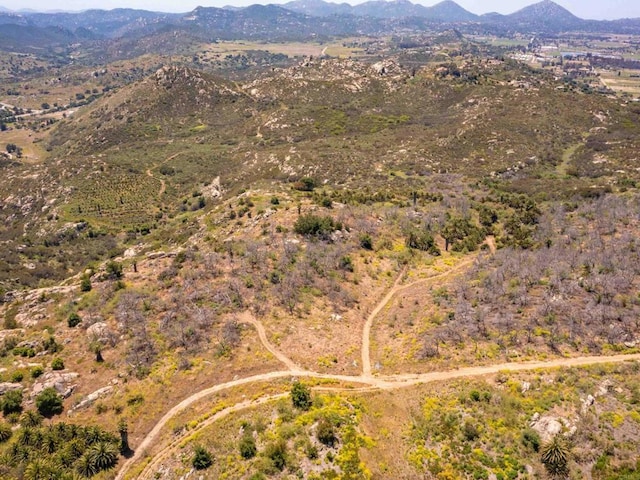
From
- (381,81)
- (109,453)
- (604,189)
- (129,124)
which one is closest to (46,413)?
(109,453)

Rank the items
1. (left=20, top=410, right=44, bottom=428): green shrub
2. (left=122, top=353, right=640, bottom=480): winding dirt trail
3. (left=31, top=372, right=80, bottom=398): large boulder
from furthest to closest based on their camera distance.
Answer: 1. (left=31, top=372, right=80, bottom=398): large boulder
2. (left=122, top=353, right=640, bottom=480): winding dirt trail
3. (left=20, top=410, right=44, bottom=428): green shrub

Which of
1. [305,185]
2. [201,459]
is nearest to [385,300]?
[201,459]

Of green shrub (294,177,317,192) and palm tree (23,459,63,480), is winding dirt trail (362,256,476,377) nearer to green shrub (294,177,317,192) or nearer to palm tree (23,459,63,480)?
palm tree (23,459,63,480)

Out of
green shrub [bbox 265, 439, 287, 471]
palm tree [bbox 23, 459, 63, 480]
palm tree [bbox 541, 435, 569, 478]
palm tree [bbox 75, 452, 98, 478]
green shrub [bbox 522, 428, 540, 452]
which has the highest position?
palm tree [bbox 541, 435, 569, 478]

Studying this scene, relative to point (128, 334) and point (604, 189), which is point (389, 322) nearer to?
point (128, 334)

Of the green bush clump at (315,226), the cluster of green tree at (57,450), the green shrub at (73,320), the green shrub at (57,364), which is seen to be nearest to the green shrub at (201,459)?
the cluster of green tree at (57,450)

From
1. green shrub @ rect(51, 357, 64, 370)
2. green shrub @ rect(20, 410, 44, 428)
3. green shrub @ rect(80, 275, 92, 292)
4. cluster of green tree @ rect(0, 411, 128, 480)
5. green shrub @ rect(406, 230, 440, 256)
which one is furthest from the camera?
green shrub @ rect(406, 230, 440, 256)

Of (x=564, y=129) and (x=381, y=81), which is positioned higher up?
(x=381, y=81)

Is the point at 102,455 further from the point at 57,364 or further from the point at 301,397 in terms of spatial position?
the point at 301,397

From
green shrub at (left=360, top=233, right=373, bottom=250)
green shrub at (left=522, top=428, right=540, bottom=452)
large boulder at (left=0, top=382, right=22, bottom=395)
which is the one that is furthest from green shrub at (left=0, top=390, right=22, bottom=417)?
green shrub at (left=360, top=233, right=373, bottom=250)
